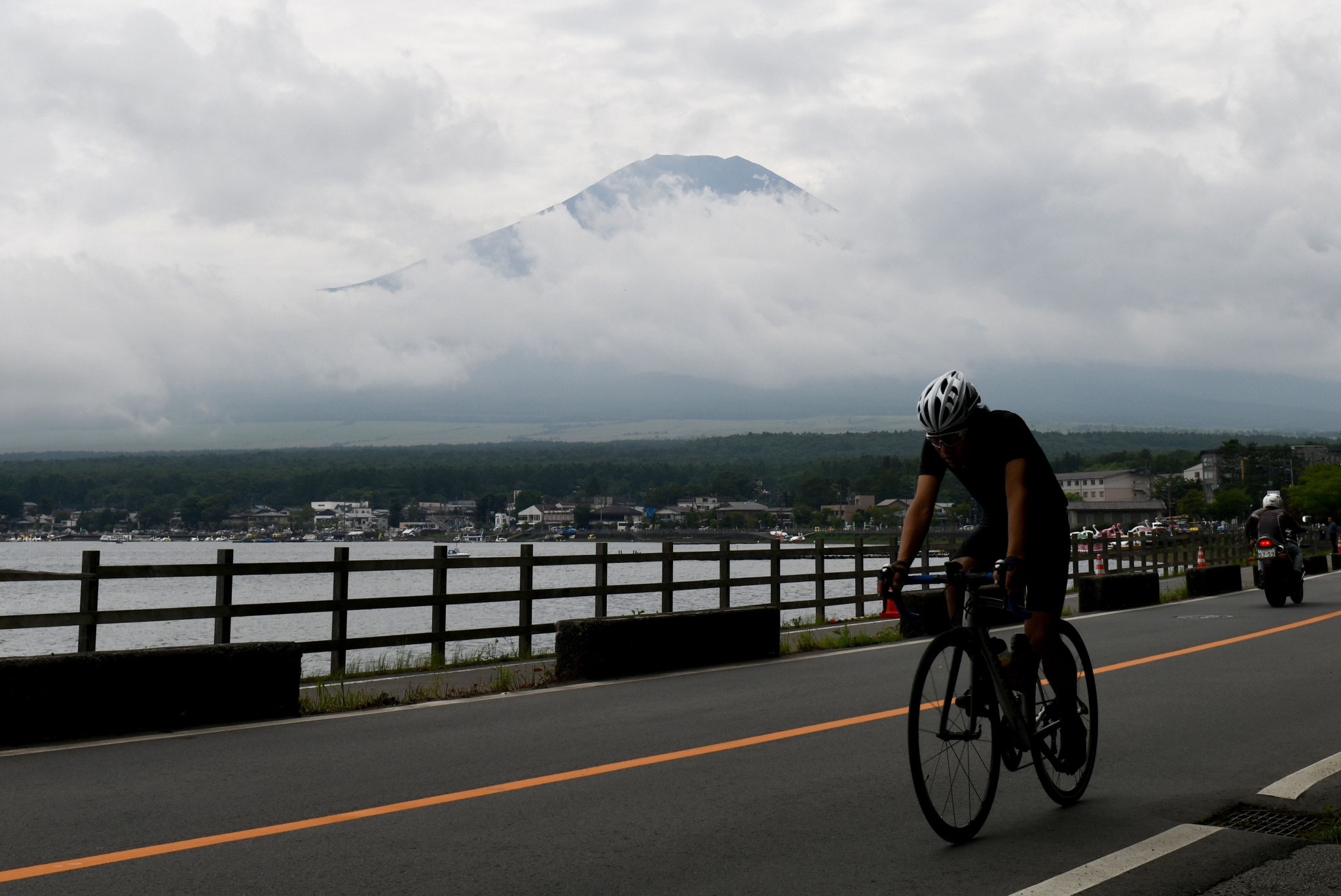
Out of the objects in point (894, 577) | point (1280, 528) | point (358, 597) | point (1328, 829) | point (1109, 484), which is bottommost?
point (358, 597)

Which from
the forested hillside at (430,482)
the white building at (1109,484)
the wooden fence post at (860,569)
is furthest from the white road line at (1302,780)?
the white building at (1109,484)

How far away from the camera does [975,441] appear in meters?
5.36

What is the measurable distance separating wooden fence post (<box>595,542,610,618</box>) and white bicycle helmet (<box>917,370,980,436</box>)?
8.58m

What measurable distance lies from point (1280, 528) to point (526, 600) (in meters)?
12.3

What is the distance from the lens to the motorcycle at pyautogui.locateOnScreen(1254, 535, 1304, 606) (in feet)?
60.3

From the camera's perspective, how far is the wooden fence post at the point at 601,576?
1380 cm

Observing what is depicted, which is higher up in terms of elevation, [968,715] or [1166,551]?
[968,715]

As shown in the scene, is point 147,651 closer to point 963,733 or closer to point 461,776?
point 461,776

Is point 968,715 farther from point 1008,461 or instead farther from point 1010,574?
point 1008,461

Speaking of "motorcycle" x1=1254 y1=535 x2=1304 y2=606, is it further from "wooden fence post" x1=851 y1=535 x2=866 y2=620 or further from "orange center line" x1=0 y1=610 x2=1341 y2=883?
"orange center line" x1=0 y1=610 x2=1341 y2=883

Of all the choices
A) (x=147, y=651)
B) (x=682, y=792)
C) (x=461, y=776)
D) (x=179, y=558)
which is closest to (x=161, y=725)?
(x=147, y=651)

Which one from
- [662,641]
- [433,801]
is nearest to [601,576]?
[662,641]

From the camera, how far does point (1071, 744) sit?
568 cm

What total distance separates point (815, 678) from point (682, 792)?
15.8 feet
